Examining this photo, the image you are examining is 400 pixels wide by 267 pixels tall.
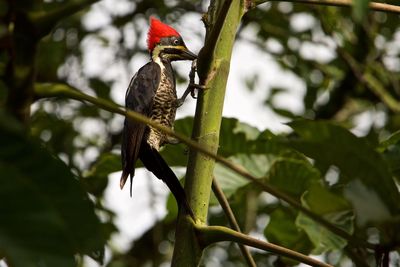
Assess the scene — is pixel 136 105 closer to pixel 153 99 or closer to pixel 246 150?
pixel 153 99

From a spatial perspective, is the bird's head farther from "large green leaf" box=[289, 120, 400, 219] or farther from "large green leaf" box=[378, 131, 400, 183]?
"large green leaf" box=[289, 120, 400, 219]

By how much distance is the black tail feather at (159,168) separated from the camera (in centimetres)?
193

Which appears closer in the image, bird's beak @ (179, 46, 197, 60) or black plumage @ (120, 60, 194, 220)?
black plumage @ (120, 60, 194, 220)

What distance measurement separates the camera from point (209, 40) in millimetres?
1428

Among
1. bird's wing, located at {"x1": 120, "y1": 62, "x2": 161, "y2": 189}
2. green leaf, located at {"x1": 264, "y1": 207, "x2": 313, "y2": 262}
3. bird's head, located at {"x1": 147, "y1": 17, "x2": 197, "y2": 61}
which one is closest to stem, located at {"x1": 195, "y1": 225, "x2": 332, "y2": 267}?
green leaf, located at {"x1": 264, "y1": 207, "x2": 313, "y2": 262}

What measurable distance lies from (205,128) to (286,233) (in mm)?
798

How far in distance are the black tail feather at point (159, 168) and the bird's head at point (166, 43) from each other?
72 cm

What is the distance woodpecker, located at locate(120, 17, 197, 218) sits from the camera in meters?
2.42

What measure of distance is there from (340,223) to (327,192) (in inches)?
8.9

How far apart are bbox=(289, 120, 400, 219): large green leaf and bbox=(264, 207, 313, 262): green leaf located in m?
0.95

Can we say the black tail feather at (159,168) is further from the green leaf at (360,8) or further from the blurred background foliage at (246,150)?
the green leaf at (360,8)

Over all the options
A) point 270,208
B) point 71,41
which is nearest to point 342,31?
point 270,208

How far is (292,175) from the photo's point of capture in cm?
221

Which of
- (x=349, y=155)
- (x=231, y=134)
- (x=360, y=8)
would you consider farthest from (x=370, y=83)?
(x=360, y=8)
